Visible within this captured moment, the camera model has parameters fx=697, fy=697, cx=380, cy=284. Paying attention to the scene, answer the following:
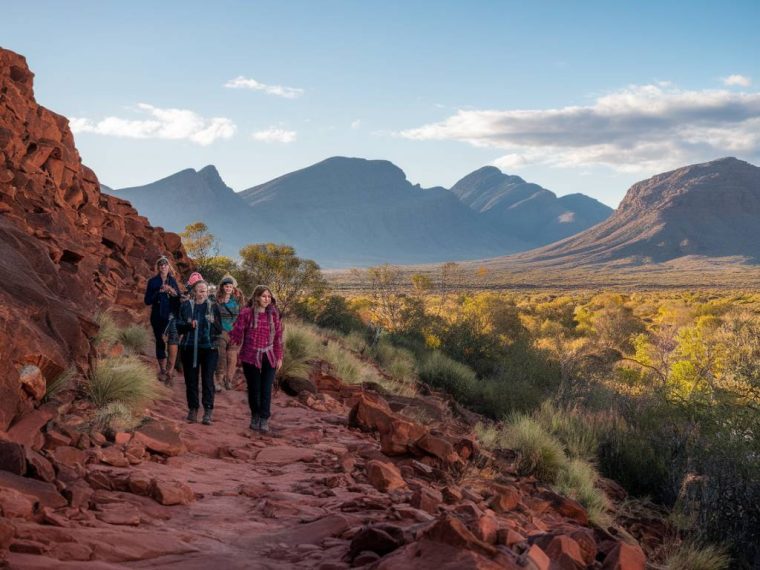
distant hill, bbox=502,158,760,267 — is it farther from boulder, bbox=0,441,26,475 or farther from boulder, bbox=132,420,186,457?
boulder, bbox=0,441,26,475

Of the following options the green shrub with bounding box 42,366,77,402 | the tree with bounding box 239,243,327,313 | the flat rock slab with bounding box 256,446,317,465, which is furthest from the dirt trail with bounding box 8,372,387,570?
the tree with bounding box 239,243,327,313

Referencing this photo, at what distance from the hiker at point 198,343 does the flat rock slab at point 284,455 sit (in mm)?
1325

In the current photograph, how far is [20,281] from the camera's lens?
24.3ft

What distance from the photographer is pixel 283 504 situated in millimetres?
5742

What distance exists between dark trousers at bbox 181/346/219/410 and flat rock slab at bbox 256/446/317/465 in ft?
4.53

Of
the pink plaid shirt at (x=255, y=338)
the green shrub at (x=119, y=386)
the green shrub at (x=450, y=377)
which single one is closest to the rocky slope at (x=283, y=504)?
the green shrub at (x=119, y=386)

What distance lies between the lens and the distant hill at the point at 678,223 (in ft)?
466

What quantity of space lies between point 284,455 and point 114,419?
187 centimetres

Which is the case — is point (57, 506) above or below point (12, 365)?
below

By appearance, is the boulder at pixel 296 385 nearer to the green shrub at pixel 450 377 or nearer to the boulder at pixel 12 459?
the green shrub at pixel 450 377

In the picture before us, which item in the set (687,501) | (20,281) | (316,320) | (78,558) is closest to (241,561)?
(78,558)

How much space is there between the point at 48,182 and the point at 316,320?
1144cm

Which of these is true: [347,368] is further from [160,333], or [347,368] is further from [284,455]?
[284,455]

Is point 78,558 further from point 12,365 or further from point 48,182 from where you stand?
point 48,182
